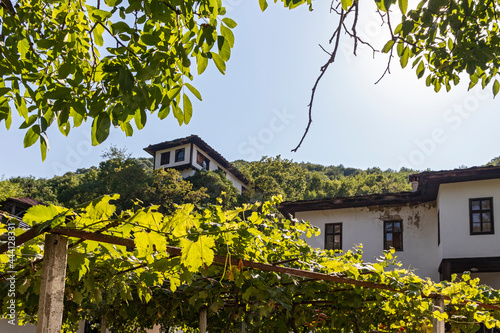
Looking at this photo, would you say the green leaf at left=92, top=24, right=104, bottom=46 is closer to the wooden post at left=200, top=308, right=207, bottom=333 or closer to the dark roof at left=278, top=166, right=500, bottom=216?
the wooden post at left=200, top=308, right=207, bottom=333

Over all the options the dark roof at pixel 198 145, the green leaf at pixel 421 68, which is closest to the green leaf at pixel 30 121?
the green leaf at pixel 421 68

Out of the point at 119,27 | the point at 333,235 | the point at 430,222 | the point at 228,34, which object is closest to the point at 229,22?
the point at 228,34

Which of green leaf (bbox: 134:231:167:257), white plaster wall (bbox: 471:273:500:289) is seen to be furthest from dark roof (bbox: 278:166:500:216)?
green leaf (bbox: 134:231:167:257)

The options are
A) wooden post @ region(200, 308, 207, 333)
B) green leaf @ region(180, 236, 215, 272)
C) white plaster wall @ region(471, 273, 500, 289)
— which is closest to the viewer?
green leaf @ region(180, 236, 215, 272)

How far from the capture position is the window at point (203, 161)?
39.3m

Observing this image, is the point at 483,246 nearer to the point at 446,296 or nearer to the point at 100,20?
the point at 446,296

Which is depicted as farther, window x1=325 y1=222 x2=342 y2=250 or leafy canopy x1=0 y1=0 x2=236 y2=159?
window x1=325 y1=222 x2=342 y2=250

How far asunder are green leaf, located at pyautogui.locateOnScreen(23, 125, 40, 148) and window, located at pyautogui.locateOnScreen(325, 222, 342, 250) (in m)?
15.1

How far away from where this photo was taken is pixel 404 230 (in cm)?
1611

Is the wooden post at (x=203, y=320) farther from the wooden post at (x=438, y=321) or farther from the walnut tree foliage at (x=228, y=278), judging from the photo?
the wooden post at (x=438, y=321)

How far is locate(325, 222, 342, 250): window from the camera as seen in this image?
1691 cm

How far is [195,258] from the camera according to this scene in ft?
7.36

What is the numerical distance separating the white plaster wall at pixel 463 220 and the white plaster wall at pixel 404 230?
138 cm

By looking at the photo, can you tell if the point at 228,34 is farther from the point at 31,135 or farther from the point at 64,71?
the point at 31,135
